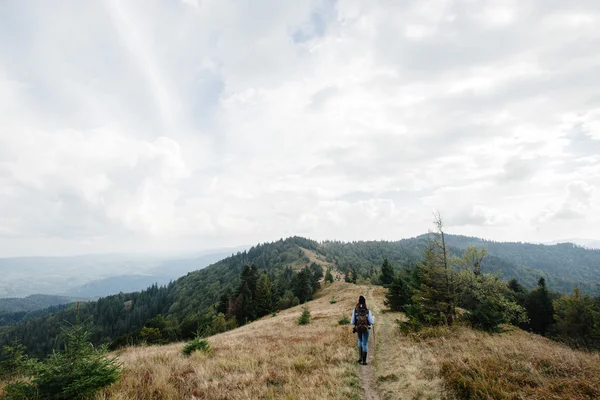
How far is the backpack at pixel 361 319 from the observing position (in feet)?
40.1

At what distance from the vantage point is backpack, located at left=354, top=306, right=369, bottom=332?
1221 cm

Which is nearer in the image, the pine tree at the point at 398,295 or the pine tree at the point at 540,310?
the pine tree at the point at 398,295

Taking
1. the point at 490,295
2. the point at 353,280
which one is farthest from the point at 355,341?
the point at 353,280

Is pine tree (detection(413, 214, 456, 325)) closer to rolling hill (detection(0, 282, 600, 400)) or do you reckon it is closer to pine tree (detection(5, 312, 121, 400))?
rolling hill (detection(0, 282, 600, 400))

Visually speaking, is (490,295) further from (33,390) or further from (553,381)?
(33,390)

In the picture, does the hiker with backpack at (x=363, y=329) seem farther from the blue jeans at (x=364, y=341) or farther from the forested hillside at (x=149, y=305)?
the forested hillside at (x=149, y=305)

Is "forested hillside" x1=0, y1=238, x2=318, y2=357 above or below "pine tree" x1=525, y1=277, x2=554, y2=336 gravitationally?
below

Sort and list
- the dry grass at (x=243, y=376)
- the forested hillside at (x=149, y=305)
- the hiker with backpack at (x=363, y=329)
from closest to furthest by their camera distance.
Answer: the dry grass at (x=243, y=376) < the hiker with backpack at (x=363, y=329) < the forested hillside at (x=149, y=305)

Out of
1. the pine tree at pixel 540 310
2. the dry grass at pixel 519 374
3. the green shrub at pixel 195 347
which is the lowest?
the pine tree at pixel 540 310

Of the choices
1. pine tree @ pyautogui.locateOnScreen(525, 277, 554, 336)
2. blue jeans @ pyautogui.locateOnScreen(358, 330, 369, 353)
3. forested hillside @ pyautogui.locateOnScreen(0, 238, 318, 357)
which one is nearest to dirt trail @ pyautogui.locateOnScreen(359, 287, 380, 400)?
blue jeans @ pyautogui.locateOnScreen(358, 330, 369, 353)

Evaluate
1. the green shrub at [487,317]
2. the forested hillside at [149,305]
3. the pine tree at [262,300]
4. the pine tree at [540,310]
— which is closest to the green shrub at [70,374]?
the green shrub at [487,317]

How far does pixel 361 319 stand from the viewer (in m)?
12.4

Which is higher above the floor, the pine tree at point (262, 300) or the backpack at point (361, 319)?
the backpack at point (361, 319)

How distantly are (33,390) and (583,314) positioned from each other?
191ft
